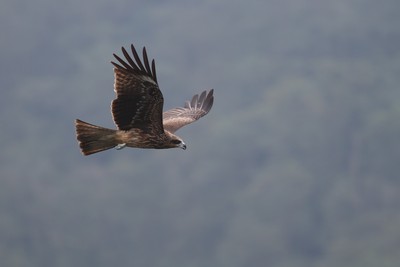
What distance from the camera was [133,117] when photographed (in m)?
20.4

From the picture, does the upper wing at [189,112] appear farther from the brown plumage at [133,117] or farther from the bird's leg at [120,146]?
the bird's leg at [120,146]

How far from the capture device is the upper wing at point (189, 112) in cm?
2423

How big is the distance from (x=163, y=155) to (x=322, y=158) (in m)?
24.0

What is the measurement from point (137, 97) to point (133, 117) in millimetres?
559

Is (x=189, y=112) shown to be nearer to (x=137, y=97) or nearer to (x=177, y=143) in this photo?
(x=177, y=143)

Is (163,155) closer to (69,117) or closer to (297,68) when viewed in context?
(69,117)

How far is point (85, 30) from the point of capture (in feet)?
598

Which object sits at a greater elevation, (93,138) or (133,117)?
(133,117)

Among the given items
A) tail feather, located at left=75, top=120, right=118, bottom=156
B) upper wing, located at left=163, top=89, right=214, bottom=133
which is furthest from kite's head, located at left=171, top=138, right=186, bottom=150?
upper wing, located at left=163, top=89, right=214, bottom=133

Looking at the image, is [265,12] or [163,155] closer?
[163,155]

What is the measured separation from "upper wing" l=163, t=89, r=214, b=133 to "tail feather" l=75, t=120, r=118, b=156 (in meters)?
3.04

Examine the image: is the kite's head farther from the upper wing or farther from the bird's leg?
the upper wing

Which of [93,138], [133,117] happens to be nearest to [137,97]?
[133,117]

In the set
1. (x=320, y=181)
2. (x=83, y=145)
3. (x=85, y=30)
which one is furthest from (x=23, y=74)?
(x=83, y=145)
